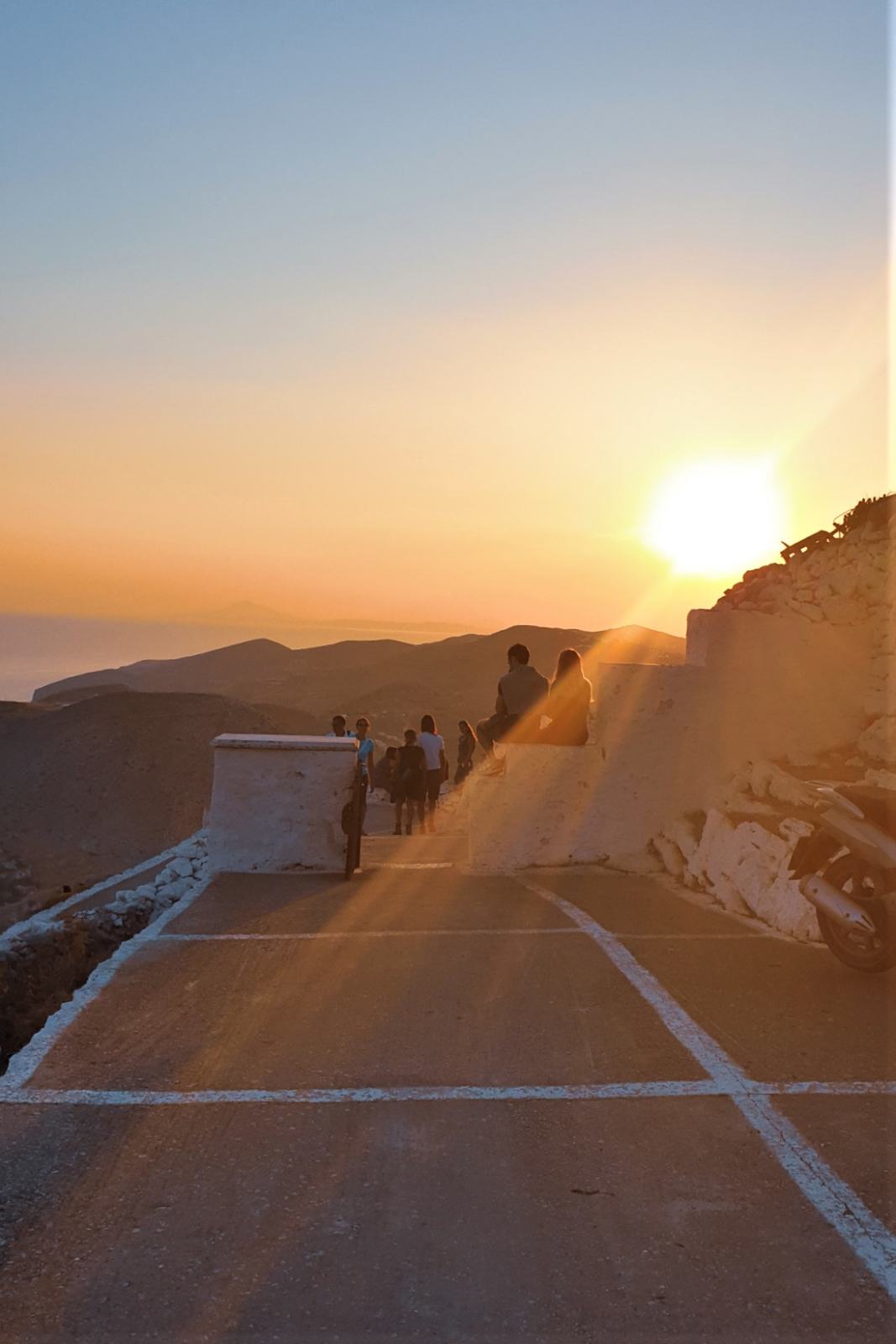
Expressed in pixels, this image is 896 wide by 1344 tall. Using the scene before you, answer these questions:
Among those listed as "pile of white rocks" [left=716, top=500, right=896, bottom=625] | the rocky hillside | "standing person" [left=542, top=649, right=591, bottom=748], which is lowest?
the rocky hillside

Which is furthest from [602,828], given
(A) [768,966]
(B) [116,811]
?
(B) [116,811]

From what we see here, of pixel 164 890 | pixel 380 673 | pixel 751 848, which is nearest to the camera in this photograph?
pixel 751 848

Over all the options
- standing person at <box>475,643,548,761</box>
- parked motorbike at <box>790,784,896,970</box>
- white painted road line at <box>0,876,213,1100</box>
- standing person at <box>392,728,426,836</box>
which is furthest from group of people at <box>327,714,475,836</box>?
parked motorbike at <box>790,784,896,970</box>

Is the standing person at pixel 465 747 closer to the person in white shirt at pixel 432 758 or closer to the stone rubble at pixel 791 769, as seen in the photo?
the person in white shirt at pixel 432 758

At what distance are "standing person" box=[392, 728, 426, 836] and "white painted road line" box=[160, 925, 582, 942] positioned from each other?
26.1 feet

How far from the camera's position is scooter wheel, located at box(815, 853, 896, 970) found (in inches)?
250

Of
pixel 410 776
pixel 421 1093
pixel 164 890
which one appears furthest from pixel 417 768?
pixel 421 1093

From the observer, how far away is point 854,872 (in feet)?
22.5

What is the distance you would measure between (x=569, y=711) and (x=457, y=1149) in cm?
694

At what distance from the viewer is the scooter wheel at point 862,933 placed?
20.8 feet

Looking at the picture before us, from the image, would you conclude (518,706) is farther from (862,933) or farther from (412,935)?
(862,933)

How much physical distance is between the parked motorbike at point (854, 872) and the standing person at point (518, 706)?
458 centimetres

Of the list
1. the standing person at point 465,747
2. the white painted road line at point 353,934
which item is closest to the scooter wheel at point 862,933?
the white painted road line at point 353,934

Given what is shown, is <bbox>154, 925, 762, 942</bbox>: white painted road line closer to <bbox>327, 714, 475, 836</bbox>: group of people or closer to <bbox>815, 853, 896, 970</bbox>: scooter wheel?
<bbox>815, 853, 896, 970</bbox>: scooter wheel
